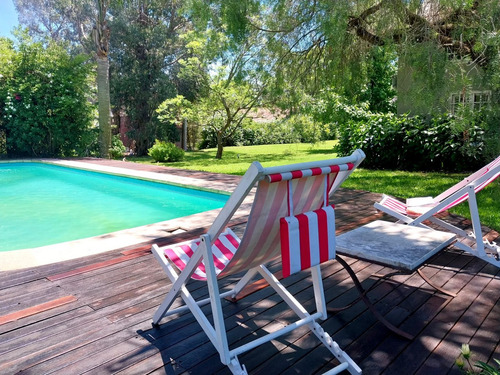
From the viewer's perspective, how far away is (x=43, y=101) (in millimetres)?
14570

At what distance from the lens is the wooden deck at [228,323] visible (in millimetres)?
2164

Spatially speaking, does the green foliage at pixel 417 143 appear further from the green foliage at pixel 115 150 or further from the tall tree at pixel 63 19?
the tall tree at pixel 63 19

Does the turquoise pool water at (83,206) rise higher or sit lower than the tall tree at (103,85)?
lower

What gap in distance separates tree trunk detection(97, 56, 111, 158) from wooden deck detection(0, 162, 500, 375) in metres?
12.8

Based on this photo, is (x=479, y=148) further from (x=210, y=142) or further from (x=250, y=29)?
(x=210, y=142)

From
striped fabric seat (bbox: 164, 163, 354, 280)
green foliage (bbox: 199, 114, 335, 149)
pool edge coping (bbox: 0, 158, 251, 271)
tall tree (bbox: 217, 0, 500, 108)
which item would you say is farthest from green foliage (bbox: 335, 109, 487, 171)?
striped fabric seat (bbox: 164, 163, 354, 280)

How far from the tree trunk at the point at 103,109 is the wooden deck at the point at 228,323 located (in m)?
12.8

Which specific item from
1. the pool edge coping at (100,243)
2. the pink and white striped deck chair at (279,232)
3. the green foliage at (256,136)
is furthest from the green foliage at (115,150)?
the pink and white striped deck chair at (279,232)

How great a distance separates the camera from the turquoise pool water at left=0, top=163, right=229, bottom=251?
7.03m

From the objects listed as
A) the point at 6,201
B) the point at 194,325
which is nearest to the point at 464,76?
the point at 194,325

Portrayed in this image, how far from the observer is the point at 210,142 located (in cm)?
2245

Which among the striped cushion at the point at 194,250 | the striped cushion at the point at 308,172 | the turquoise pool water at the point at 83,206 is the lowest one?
the turquoise pool water at the point at 83,206

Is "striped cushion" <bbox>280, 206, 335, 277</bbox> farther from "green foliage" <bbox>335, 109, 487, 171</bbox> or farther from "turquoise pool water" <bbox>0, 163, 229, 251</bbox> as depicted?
"green foliage" <bbox>335, 109, 487, 171</bbox>

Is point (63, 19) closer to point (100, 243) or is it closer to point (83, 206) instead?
point (83, 206)
